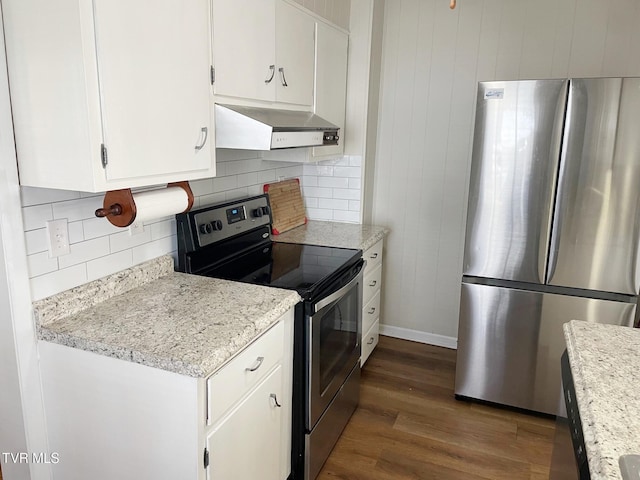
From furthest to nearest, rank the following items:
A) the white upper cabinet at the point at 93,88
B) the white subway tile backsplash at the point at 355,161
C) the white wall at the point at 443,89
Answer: the white subway tile backsplash at the point at 355,161 < the white wall at the point at 443,89 < the white upper cabinet at the point at 93,88

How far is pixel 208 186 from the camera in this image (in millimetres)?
2457

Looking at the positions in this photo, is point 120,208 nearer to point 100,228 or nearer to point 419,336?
point 100,228

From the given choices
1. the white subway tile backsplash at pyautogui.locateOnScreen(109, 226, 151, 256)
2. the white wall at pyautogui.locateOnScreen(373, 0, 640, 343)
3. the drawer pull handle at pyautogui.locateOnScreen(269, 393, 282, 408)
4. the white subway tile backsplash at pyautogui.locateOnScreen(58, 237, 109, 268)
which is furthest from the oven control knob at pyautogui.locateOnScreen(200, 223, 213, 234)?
the white wall at pyautogui.locateOnScreen(373, 0, 640, 343)

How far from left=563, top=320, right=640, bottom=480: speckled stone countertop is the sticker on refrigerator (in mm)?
1327

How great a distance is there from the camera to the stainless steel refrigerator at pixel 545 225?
236 centimetres

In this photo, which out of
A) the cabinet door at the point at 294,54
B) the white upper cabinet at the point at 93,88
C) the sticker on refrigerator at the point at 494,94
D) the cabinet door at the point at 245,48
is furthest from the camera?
the sticker on refrigerator at the point at 494,94

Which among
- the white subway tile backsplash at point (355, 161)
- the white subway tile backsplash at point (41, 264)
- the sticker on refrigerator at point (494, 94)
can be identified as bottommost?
the white subway tile backsplash at point (41, 264)

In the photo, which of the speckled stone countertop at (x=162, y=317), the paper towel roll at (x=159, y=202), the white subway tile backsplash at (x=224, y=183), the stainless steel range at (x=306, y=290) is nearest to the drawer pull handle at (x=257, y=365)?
the speckled stone countertop at (x=162, y=317)

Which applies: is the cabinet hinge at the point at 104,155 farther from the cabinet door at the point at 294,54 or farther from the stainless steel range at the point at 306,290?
the cabinet door at the point at 294,54

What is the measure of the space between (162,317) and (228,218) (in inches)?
34.6

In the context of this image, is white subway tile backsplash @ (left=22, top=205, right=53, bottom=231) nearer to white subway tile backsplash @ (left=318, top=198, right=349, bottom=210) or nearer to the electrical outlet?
the electrical outlet

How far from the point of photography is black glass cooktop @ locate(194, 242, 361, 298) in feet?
6.82

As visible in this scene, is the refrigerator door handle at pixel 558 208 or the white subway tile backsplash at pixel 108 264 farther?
the refrigerator door handle at pixel 558 208

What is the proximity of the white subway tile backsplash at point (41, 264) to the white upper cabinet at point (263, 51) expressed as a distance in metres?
0.82
